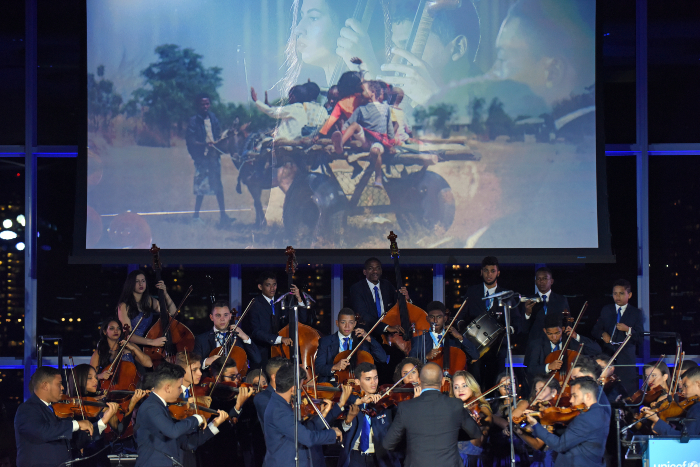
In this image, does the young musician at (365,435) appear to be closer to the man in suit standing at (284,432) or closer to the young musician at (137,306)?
the man in suit standing at (284,432)

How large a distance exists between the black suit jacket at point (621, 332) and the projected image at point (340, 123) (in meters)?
0.92

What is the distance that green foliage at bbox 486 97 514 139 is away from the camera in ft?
26.6

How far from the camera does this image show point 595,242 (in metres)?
7.93

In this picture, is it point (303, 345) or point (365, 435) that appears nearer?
point (365, 435)

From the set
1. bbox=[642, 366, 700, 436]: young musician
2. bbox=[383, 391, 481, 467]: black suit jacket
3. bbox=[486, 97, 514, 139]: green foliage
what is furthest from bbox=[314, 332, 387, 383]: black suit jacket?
bbox=[486, 97, 514, 139]: green foliage

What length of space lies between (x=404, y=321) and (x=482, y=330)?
672 millimetres

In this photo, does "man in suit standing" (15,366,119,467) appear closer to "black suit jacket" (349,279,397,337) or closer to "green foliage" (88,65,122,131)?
"black suit jacket" (349,279,397,337)

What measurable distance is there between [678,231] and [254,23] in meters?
A: 5.00

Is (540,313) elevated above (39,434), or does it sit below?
above

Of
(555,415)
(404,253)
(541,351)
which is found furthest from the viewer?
(404,253)

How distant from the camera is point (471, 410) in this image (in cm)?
564

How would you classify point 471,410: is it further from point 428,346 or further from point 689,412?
point 689,412

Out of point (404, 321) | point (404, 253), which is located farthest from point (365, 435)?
point (404, 253)

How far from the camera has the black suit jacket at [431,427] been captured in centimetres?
493
